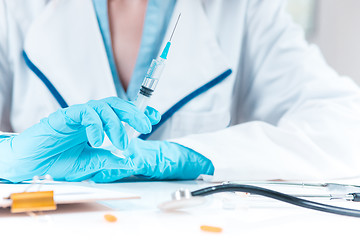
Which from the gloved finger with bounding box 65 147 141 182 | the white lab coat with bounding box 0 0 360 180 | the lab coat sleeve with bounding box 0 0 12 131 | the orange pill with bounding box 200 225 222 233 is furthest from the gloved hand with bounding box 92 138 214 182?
the lab coat sleeve with bounding box 0 0 12 131

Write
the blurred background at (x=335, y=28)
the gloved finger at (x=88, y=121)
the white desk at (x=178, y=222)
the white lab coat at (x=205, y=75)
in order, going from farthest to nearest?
the blurred background at (x=335, y=28)
the white lab coat at (x=205, y=75)
the gloved finger at (x=88, y=121)
the white desk at (x=178, y=222)

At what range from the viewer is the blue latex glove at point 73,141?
670 mm

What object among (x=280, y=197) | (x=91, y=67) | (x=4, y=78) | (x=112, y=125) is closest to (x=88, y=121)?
(x=112, y=125)

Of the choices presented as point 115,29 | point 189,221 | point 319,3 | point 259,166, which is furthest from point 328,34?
point 189,221

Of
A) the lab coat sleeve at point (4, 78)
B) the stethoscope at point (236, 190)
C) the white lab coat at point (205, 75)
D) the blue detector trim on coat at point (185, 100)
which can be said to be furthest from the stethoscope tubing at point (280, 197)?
the lab coat sleeve at point (4, 78)

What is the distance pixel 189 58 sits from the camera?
3.77ft

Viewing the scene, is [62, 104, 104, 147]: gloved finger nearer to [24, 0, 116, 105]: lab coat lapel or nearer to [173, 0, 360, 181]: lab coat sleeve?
[173, 0, 360, 181]: lab coat sleeve

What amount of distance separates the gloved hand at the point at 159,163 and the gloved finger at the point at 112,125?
0.08m

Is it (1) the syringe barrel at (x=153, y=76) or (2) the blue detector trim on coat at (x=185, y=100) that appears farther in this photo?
(2) the blue detector trim on coat at (x=185, y=100)

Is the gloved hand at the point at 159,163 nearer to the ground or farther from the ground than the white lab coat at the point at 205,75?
nearer to the ground

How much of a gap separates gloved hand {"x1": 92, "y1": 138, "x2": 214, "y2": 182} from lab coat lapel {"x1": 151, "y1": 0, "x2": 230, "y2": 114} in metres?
0.30

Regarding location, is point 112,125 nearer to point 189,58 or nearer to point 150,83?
point 150,83

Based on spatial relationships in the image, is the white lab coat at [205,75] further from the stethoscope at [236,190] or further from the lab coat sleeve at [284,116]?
the stethoscope at [236,190]

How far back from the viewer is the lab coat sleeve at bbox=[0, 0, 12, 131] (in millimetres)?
1098
